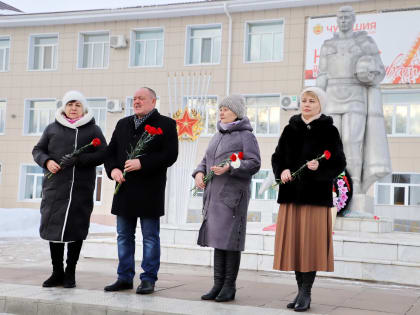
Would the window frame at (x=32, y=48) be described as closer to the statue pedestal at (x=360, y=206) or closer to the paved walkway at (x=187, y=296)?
the statue pedestal at (x=360, y=206)

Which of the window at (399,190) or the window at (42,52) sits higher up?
the window at (42,52)

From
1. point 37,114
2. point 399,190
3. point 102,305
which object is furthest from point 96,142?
point 37,114

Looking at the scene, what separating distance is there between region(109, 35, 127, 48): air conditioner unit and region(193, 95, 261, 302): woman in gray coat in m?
17.5

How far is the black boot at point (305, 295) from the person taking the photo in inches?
169

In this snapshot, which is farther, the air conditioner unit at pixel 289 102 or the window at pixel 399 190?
the air conditioner unit at pixel 289 102

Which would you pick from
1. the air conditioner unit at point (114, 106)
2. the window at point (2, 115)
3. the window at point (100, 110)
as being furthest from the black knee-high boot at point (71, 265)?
the window at point (2, 115)

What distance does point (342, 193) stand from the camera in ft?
28.7

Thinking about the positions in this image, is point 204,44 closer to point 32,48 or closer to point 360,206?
point 32,48

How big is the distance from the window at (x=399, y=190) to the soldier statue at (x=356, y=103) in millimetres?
10288

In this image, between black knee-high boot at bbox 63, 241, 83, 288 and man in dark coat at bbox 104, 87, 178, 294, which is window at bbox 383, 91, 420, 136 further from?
black knee-high boot at bbox 63, 241, 83, 288

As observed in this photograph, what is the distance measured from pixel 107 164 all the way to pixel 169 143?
559 millimetres

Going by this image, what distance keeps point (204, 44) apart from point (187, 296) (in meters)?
17.2

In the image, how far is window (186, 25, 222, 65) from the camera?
2106 cm

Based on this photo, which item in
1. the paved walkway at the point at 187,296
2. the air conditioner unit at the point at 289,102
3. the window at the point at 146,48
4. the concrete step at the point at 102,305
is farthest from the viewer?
the window at the point at 146,48
